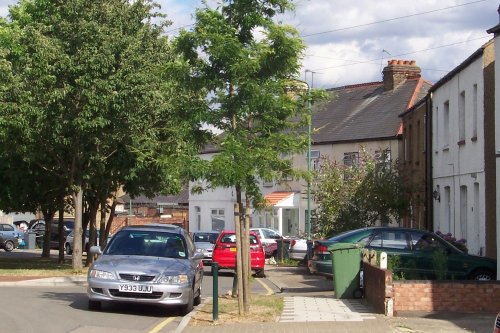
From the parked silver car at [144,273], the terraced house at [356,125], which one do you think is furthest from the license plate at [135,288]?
the terraced house at [356,125]

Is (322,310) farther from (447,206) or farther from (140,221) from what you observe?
(140,221)

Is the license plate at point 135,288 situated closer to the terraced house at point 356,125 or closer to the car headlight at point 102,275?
the car headlight at point 102,275

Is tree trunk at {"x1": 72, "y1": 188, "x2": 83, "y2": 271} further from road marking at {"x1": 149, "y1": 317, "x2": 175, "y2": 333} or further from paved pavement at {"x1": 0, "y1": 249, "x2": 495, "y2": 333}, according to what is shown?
road marking at {"x1": 149, "y1": 317, "x2": 175, "y2": 333}

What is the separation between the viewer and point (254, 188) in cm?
1595

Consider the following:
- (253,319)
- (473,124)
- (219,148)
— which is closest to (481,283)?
(253,319)

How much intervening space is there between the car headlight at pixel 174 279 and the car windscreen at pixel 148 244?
3.67 ft

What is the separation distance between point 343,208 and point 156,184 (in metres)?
6.58

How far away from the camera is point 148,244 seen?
52.5ft

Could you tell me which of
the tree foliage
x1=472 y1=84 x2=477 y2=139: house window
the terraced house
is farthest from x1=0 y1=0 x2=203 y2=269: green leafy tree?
the terraced house

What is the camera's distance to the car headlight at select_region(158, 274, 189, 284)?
47.5 feet

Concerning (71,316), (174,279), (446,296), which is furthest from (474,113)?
(71,316)

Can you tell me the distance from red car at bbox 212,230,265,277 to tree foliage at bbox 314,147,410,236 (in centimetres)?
296

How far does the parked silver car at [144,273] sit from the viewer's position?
1439 centimetres

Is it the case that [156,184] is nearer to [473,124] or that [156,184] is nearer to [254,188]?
[473,124]
